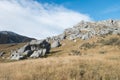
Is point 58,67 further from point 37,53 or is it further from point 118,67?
point 37,53

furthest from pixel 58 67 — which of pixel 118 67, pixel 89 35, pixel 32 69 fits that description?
pixel 89 35

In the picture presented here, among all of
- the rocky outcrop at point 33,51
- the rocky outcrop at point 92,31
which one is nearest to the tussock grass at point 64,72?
the rocky outcrop at point 33,51

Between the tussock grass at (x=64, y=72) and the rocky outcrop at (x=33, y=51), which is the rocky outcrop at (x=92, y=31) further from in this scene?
the tussock grass at (x=64, y=72)

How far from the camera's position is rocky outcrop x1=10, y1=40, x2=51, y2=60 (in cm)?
6084

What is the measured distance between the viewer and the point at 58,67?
13.8m

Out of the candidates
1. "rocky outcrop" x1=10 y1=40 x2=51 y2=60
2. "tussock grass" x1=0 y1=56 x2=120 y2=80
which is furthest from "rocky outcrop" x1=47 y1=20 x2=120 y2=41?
"tussock grass" x1=0 y1=56 x2=120 y2=80

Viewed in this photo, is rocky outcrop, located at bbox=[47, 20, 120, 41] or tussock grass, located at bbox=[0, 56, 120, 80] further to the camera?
rocky outcrop, located at bbox=[47, 20, 120, 41]

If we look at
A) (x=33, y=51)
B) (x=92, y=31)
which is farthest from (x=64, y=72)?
(x=92, y=31)

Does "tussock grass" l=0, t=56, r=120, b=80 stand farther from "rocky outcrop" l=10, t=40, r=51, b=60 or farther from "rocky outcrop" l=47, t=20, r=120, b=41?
"rocky outcrop" l=47, t=20, r=120, b=41

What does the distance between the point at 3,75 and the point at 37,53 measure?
158 feet

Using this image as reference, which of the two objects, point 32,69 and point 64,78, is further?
point 32,69

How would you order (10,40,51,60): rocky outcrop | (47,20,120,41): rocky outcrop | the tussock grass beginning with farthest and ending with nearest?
(47,20,120,41): rocky outcrop, (10,40,51,60): rocky outcrop, the tussock grass

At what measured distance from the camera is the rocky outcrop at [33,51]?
200 feet

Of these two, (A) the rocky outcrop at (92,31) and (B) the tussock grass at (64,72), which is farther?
(A) the rocky outcrop at (92,31)
